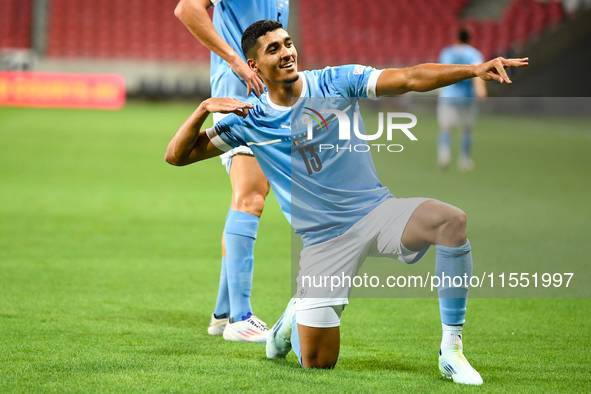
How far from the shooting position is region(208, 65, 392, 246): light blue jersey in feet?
Result: 9.56

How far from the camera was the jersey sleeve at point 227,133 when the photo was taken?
2982 mm

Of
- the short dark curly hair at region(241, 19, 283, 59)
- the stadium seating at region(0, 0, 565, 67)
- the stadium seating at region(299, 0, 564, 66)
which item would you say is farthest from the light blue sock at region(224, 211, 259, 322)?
the stadium seating at region(0, 0, 565, 67)

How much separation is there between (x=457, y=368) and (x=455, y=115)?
805 centimetres

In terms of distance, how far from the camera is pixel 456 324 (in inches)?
108

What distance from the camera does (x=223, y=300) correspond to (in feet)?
11.6

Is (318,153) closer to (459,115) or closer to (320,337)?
(320,337)

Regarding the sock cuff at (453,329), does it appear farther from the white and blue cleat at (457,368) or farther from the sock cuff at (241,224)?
the sock cuff at (241,224)

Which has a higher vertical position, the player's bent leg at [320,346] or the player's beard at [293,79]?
the player's beard at [293,79]

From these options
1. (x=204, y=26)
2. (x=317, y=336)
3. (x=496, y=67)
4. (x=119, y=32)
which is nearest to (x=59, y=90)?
(x=119, y=32)

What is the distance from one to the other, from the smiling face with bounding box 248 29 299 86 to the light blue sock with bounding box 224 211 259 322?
0.76 m

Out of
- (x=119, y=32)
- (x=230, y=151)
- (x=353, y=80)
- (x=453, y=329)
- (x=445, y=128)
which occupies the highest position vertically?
(x=119, y=32)

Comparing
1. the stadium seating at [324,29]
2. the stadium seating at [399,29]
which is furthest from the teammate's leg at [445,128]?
the stadium seating at [324,29]

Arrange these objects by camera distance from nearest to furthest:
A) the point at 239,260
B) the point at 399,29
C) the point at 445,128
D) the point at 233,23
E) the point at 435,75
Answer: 1. the point at 435,75
2. the point at 239,260
3. the point at 233,23
4. the point at 445,128
5. the point at 399,29

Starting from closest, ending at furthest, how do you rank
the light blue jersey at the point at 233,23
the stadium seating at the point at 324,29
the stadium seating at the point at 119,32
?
the light blue jersey at the point at 233,23 < the stadium seating at the point at 324,29 < the stadium seating at the point at 119,32
